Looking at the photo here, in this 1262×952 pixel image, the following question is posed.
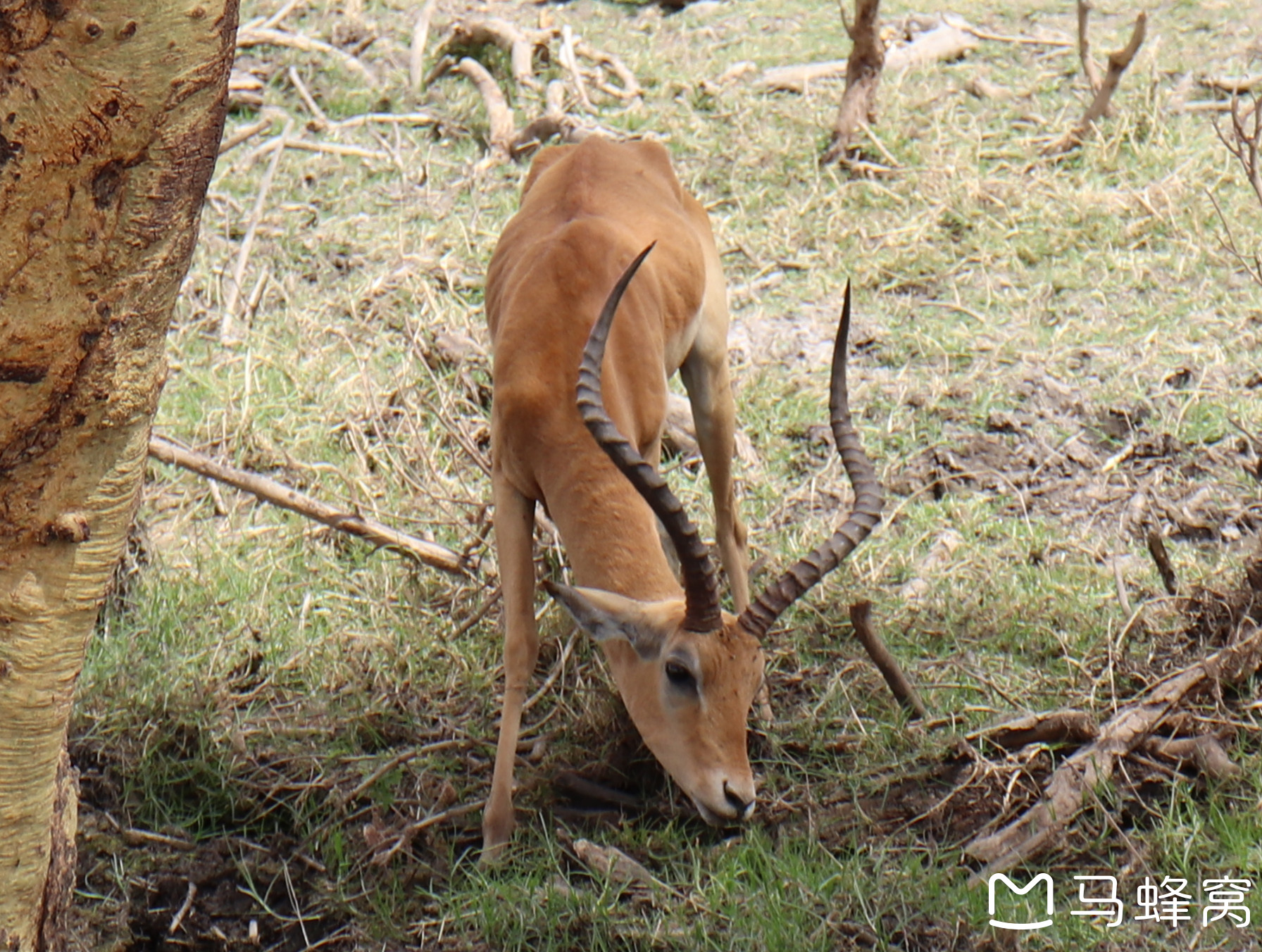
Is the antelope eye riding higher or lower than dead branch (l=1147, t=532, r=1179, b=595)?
higher

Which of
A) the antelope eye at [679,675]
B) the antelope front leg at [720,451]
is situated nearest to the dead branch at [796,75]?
the antelope front leg at [720,451]

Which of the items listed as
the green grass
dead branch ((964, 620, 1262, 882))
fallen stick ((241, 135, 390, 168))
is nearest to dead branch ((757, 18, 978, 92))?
the green grass

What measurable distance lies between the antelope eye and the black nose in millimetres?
287

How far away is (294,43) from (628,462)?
7.90 m

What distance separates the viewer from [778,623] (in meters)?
5.13

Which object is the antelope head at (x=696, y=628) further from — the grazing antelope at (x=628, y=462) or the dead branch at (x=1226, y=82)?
the dead branch at (x=1226, y=82)

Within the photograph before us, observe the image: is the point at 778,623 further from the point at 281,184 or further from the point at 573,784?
the point at 281,184

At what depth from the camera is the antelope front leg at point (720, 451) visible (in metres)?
5.33

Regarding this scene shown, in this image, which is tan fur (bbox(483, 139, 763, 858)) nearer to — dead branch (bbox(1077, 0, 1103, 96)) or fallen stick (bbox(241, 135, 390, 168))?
fallen stick (bbox(241, 135, 390, 168))

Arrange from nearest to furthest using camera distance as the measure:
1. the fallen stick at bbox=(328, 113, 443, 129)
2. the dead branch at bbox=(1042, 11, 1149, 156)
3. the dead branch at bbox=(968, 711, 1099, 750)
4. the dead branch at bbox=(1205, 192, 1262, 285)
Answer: the dead branch at bbox=(968, 711, 1099, 750)
the dead branch at bbox=(1205, 192, 1262, 285)
the dead branch at bbox=(1042, 11, 1149, 156)
the fallen stick at bbox=(328, 113, 443, 129)

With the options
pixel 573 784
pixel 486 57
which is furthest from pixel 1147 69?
pixel 573 784

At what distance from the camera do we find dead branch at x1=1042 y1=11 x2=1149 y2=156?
8.55 m

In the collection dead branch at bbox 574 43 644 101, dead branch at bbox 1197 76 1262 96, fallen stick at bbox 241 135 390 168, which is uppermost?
dead branch at bbox 1197 76 1262 96

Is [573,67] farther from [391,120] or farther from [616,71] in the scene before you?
[391,120]
